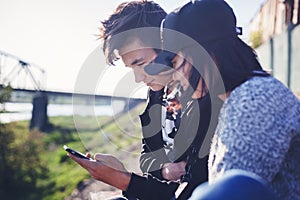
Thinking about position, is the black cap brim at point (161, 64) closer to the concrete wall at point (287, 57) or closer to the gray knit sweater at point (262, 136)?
the gray knit sweater at point (262, 136)

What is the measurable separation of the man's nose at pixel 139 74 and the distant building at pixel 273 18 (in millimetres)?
7868

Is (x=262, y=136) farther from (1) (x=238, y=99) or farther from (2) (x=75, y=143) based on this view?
(2) (x=75, y=143)

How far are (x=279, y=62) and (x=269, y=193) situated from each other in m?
8.93

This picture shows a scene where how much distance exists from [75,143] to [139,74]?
8425 millimetres

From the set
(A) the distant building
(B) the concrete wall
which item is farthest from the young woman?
(A) the distant building

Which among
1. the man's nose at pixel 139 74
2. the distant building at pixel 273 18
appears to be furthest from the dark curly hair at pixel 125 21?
the distant building at pixel 273 18

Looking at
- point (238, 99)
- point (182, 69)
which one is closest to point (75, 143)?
point (182, 69)

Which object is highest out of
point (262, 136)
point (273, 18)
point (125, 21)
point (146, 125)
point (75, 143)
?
point (273, 18)

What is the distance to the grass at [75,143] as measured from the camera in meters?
2.75

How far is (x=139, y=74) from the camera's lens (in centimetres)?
204

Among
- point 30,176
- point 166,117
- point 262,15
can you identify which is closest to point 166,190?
point 166,117

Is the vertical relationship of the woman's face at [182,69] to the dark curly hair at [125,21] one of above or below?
below

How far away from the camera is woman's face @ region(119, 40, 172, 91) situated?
2010 mm

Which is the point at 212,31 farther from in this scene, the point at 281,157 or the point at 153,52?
the point at 153,52
